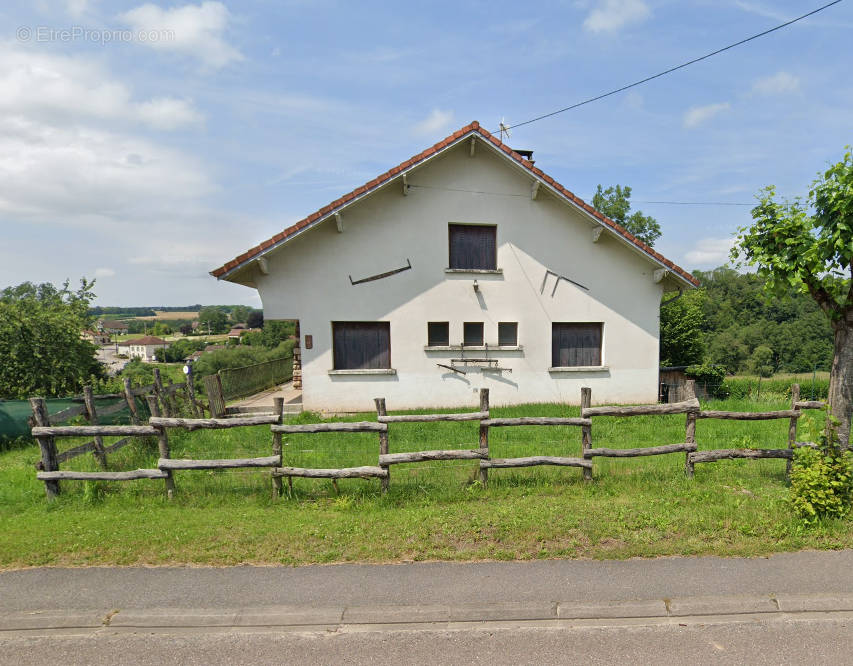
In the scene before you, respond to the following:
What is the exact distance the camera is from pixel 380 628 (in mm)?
4254

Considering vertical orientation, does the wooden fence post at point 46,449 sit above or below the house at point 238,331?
below

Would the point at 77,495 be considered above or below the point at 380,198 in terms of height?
below

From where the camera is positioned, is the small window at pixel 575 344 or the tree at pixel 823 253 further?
the small window at pixel 575 344

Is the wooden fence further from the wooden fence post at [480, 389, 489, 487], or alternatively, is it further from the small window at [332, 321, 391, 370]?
the small window at [332, 321, 391, 370]

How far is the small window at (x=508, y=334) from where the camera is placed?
14477mm

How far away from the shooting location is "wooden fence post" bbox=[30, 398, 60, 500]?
22.6ft

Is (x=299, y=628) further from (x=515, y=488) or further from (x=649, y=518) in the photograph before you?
(x=649, y=518)

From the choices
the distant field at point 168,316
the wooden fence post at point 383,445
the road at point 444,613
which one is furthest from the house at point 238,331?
the road at point 444,613

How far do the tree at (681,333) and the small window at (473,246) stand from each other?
13.1 m

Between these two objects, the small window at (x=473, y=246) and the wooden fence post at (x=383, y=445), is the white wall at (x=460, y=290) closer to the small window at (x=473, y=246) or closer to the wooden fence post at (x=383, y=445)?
the small window at (x=473, y=246)

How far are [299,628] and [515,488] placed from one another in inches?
143

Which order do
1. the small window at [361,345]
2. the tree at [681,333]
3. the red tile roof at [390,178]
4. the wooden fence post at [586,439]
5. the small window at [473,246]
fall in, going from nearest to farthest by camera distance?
the wooden fence post at [586,439] < the red tile roof at [390,178] < the small window at [361,345] < the small window at [473,246] < the tree at [681,333]

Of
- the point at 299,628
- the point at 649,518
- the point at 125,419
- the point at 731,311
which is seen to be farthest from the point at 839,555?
the point at 731,311

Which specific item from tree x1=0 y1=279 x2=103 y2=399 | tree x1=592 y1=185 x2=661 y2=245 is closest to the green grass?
tree x1=0 y1=279 x2=103 y2=399
